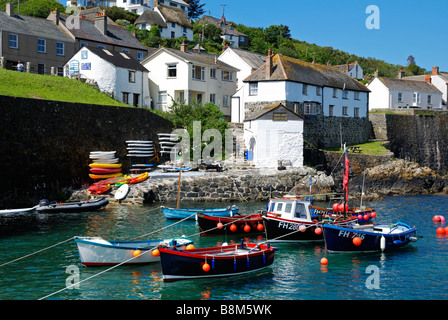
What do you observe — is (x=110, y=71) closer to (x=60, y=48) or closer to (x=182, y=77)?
(x=182, y=77)

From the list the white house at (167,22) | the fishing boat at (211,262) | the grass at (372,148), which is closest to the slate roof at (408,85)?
the grass at (372,148)

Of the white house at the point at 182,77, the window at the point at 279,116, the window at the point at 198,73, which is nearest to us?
the window at the point at 279,116

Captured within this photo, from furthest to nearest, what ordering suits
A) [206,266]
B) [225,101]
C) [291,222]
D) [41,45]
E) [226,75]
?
1. [226,75]
2. [225,101]
3. [41,45]
4. [291,222]
5. [206,266]

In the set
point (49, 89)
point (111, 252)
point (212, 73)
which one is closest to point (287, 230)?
point (111, 252)

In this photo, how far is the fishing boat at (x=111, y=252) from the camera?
776 inches

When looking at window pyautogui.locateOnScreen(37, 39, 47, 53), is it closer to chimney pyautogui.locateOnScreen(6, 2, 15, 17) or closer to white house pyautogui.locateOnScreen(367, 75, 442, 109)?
chimney pyautogui.locateOnScreen(6, 2, 15, 17)

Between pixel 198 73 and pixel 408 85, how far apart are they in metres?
34.5

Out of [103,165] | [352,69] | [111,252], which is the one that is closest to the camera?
[111,252]

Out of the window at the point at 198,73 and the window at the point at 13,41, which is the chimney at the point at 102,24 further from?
the window at the point at 198,73

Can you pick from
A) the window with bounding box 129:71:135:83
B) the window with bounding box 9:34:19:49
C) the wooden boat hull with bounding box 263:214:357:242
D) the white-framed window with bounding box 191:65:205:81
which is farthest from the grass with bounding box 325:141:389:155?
the window with bounding box 9:34:19:49

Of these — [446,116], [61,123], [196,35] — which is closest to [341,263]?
[61,123]

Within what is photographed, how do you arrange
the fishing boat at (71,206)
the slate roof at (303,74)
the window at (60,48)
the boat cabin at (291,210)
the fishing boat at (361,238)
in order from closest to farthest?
the fishing boat at (361,238) → the boat cabin at (291,210) → the fishing boat at (71,206) → the slate roof at (303,74) → the window at (60,48)

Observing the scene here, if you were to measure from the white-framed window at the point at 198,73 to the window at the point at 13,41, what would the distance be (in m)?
18.6

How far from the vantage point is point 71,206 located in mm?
32594
